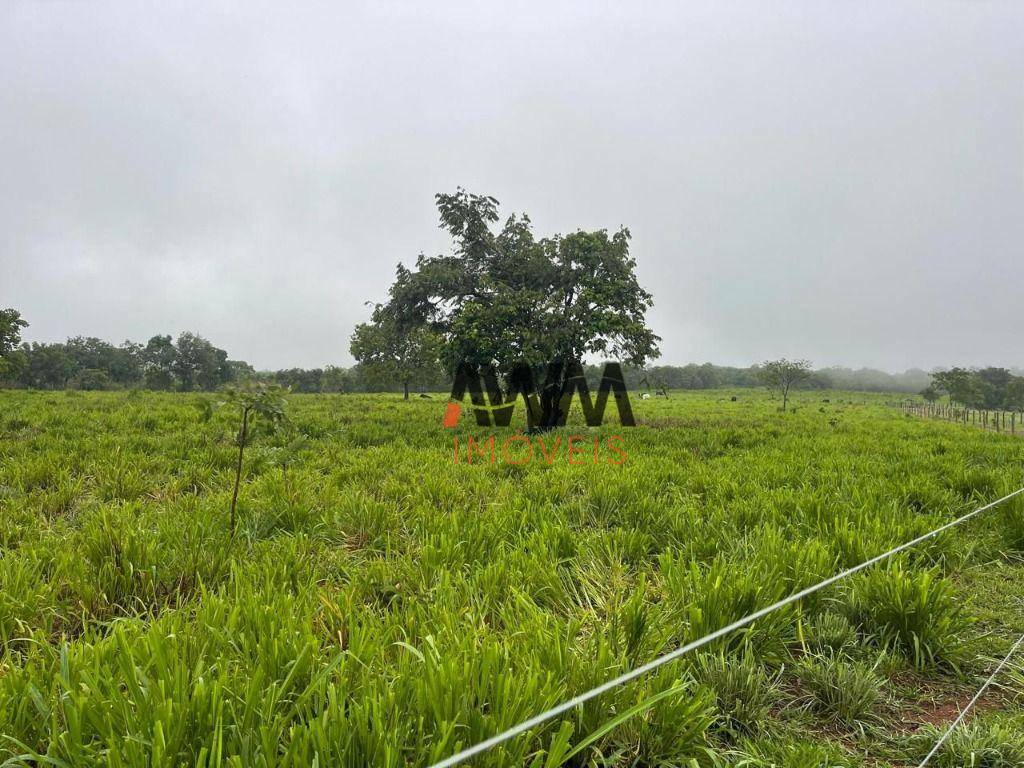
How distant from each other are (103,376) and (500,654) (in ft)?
296

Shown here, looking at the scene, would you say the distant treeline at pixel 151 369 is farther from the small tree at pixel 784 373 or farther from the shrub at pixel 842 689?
the shrub at pixel 842 689

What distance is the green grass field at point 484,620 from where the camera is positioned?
5.31 ft

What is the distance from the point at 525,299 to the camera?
12.1 meters

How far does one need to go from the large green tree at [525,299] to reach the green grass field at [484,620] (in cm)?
646

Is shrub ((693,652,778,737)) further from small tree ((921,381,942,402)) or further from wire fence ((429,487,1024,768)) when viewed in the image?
small tree ((921,381,942,402))

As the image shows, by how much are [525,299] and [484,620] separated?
33.4 feet

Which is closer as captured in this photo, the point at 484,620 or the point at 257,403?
the point at 484,620

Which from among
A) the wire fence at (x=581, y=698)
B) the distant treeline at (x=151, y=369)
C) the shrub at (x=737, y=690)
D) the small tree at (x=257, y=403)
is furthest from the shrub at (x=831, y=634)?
the distant treeline at (x=151, y=369)

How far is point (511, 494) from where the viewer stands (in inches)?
224

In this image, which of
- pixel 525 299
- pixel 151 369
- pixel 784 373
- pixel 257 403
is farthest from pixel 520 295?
pixel 151 369

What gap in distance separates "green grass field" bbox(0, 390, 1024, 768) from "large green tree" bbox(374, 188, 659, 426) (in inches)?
254

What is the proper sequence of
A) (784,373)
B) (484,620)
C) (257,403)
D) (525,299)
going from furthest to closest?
(784,373), (525,299), (257,403), (484,620)

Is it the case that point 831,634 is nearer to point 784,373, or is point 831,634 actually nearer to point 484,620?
point 484,620

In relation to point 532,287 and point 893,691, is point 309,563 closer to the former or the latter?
point 893,691
